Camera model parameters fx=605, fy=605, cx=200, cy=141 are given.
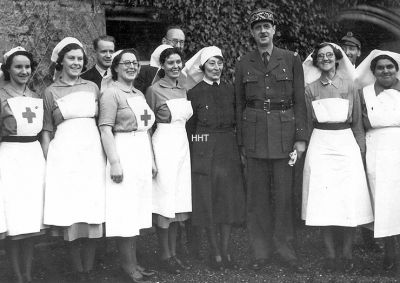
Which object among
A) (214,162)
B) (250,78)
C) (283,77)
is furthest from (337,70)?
(214,162)

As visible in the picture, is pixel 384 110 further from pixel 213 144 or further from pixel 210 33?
pixel 210 33

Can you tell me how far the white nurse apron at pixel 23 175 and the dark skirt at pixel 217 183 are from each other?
137 centimetres

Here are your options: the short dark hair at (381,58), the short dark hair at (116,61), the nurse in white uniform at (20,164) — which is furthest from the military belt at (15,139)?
the short dark hair at (381,58)

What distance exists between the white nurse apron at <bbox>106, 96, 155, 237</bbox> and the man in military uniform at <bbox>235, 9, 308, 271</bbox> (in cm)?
92

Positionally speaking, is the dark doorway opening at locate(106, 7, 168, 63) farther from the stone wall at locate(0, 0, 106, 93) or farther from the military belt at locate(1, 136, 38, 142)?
the military belt at locate(1, 136, 38, 142)

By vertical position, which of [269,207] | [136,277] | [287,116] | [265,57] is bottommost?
[136,277]

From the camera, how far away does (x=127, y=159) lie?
4.98 meters

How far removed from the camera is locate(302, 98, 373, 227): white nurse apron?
5.25 m

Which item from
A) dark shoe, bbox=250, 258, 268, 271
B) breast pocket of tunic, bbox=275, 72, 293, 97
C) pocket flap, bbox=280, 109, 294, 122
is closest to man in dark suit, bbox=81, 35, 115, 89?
breast pocket of tunic, bbox=275, 72, 293, 97

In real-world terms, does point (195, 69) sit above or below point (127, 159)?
above

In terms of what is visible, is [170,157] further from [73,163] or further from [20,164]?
[20,164]

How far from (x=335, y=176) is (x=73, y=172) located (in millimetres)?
2241

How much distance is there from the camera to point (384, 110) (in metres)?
5.26

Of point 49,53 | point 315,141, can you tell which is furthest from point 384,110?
point 49,53
